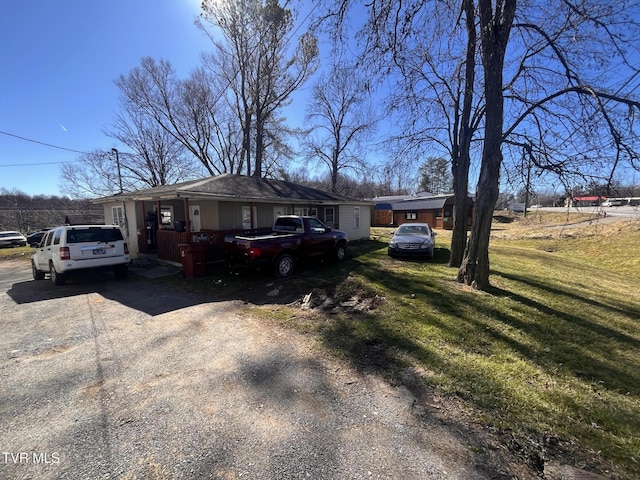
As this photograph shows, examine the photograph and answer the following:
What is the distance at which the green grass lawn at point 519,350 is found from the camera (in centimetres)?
264

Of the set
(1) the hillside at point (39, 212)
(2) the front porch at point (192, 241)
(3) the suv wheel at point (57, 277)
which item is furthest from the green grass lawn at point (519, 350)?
(1) the hillside at point (39, 212)

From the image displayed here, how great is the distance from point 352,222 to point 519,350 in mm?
13787

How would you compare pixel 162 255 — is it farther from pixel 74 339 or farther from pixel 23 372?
pixel 23 372

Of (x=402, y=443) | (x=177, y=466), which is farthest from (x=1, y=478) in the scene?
(x=402, y=443)

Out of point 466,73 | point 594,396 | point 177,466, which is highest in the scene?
point 466,73

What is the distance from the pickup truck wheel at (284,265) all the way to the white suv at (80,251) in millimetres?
4745

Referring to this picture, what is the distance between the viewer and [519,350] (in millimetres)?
4316

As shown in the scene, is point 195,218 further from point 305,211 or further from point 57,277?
point 305,211

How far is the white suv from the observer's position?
7.75m

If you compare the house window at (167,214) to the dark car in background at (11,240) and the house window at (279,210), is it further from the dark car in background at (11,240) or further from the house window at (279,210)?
the dark car in background at (11,240)

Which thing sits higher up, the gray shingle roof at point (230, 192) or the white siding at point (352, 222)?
the gray shingle roof at point (230, 192)

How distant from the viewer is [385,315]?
5.46 metres

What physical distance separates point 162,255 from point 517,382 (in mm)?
11828

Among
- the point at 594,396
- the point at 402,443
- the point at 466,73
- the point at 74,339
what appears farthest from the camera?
the point at 466,73
